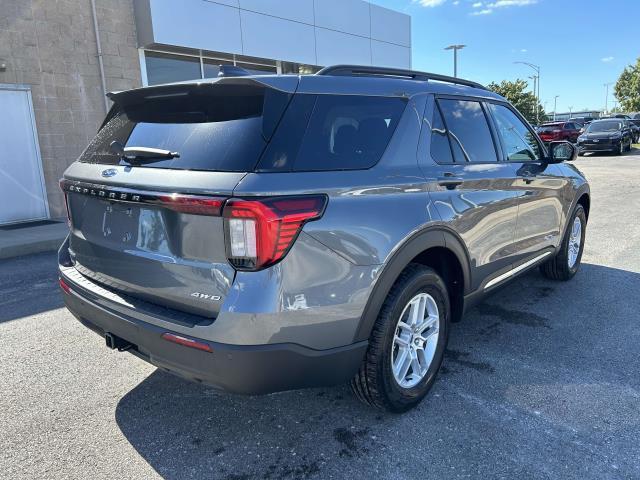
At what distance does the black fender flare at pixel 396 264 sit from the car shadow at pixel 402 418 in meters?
0.64

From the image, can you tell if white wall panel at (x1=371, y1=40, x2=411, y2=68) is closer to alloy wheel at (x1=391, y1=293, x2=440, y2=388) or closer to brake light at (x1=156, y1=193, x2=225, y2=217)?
alloy wheel at (x1=391, y1=293, x2=440, y2=388)

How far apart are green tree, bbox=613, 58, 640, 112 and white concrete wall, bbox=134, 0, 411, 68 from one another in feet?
142

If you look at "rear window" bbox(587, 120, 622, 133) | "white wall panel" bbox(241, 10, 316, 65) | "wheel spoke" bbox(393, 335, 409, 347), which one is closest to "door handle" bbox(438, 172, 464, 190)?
"wheel spoke" bbox(393, 335, 409, 347)

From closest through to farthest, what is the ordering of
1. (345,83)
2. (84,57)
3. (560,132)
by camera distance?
(345,83)
(84,57)
(560,132)

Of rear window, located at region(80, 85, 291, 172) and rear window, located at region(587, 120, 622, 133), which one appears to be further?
rear window, located at region(587, 120, 622, 133)

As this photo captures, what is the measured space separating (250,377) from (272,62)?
39.4 feet

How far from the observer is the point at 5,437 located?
269 cm

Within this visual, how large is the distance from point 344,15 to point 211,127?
1330 centimetres

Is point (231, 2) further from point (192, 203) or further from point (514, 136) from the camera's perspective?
point (192, 203)

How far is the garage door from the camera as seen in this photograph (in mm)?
8938

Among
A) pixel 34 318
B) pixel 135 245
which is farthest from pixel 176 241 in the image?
pixel 34 318

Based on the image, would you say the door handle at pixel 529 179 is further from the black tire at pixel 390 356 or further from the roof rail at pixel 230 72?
the roof rail at pixel 230 72

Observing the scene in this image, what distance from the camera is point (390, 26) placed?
15.9 meters

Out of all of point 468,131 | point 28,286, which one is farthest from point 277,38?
point 468,131
